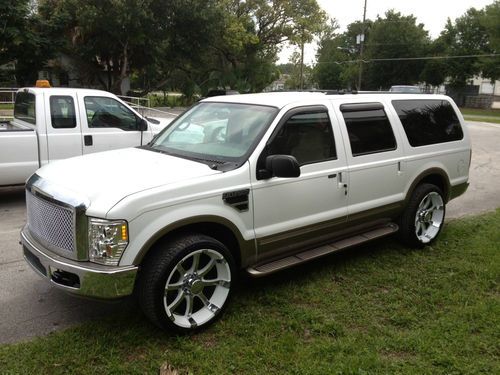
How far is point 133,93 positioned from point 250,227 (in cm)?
3092

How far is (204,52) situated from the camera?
3084 centimetres

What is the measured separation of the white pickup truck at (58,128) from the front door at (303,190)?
457cm

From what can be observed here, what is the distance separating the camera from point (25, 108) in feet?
25.9

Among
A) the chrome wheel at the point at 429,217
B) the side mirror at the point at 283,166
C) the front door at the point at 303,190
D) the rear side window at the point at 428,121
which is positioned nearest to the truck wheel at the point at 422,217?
the chrome wheel at the point at 429,217

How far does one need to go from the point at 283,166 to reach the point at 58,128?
195 inches

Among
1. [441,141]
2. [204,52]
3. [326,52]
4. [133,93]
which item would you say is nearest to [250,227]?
[441,141]

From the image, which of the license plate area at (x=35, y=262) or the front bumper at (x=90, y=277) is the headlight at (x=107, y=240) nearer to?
the front bumper at (x=90, y=277)

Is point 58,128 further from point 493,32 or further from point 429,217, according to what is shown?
point 493,32

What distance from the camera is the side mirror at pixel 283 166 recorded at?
378 centimetres

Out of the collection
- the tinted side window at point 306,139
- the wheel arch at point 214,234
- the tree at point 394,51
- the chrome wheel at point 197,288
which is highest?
the tree at point 394,51

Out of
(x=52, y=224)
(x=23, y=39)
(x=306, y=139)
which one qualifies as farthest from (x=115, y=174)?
(x=23, y=39)

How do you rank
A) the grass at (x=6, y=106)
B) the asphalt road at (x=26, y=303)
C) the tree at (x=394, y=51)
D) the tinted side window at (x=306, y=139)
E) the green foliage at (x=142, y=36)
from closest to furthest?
the asphalt road at (x=26, y=303) < the tinted side window at (x=306, y=139) < the grass at (x=6, y=106) < the green foliage at (x=142, y=36) < the tree at (x=394, y=51)

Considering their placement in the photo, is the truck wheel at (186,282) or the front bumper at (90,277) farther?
the truck wheel at (186,282)

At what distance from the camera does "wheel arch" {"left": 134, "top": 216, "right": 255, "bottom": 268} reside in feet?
11.1
